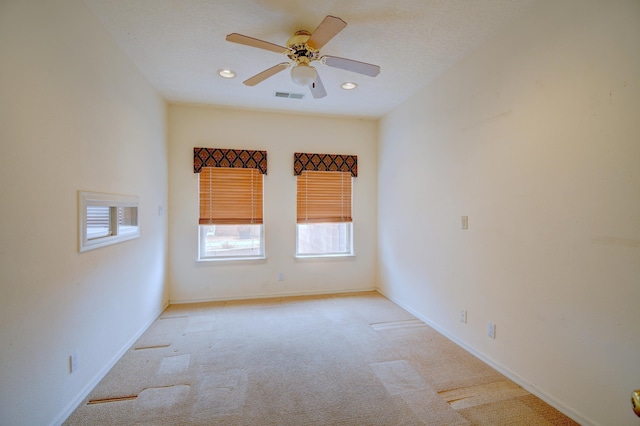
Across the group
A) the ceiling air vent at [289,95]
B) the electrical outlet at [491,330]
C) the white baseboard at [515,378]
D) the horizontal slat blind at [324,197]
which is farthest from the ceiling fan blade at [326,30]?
the white baseboard at [515,378]

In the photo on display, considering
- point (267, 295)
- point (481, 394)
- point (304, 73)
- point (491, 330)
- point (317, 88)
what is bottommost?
point (481, 394)

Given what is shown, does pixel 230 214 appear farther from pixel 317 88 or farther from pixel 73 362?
pixel 73 362

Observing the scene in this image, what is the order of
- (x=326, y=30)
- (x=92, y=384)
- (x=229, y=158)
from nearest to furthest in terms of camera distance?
(x=326, y=30) < (x=92, y=384) < (x=229, y=158)

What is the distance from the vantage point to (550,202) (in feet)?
6.34

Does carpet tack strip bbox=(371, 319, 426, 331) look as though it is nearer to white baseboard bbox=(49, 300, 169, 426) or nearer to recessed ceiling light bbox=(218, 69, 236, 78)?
white baseboard bbox=(49, 300, 169, 426)

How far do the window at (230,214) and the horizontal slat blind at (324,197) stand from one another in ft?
2.15

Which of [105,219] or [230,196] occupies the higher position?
[230,196]

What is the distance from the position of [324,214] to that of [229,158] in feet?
5.40

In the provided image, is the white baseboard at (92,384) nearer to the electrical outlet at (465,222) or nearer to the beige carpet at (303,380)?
the beige carpet at (303,380)

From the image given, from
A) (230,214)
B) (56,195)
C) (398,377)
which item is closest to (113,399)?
(56,195)

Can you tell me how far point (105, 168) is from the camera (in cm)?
227

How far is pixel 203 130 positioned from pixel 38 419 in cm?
337

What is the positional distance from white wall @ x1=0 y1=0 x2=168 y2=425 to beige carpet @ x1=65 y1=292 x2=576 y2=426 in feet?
1.23

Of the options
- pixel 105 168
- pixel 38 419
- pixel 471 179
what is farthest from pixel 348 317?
pixel 105 168
